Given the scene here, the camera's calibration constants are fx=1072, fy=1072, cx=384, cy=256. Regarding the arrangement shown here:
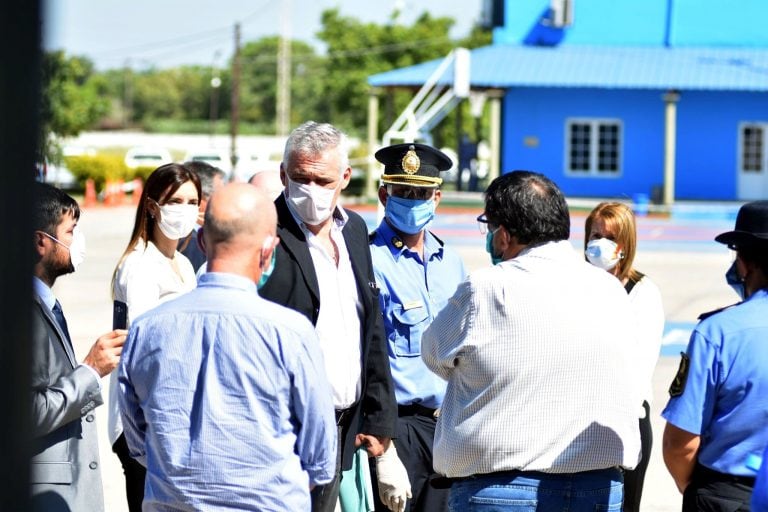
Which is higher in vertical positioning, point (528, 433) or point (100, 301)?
point (528, 433)

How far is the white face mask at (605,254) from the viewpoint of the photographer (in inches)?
199

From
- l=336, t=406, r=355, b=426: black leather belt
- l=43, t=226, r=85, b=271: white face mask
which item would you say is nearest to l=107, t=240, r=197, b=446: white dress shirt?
l=43, t=226, r=85, b=271: white face mask

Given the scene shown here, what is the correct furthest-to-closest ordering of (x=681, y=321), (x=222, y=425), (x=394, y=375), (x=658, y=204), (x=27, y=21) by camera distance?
1. (x=658, y=204)
2. (x=681, y=321)
3. (x=394, y=375)
4. (x=222, y=425)
5. (x=27, y=21)

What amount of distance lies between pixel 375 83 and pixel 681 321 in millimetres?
22738

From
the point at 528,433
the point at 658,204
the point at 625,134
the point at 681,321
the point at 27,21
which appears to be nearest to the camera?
Result: the point at 27,21

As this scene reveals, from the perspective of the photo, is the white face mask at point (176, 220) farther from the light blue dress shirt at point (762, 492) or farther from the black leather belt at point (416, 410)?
the light blue dress shirt at point (762, 492)

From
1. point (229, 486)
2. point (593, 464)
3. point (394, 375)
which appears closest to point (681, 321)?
point (394, 375)

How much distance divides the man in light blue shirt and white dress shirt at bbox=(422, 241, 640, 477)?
625 millimetres

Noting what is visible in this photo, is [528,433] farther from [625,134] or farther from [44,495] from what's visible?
[625,134]

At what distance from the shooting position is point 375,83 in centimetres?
3553

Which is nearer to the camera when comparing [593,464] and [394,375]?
[593,464]

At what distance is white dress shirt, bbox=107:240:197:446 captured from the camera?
4164mm

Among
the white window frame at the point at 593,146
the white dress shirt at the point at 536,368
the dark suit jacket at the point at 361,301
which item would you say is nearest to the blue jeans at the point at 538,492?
the white dress shirt at the point at 536,368

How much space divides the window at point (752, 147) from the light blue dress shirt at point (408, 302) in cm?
3445
